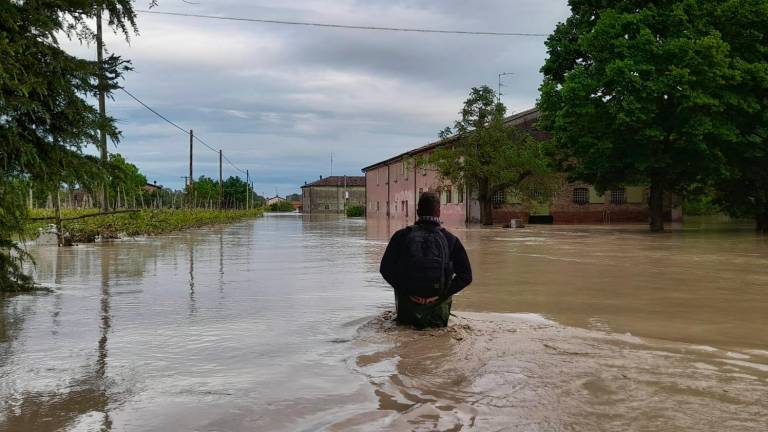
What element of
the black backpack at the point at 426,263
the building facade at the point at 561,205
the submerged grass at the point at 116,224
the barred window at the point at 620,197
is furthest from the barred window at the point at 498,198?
the black backpack at the point at 426,263

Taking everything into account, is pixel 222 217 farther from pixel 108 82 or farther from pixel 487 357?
pixel 487 357

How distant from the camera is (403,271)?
648 cm

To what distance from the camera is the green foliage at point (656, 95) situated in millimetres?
25594

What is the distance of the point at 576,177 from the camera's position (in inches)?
1304

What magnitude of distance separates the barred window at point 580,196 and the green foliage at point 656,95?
16.3m

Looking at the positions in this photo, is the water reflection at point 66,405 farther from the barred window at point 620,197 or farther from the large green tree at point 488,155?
the barred window at point 620,197

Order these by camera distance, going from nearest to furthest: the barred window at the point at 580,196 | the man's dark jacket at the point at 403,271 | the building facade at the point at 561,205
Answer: the man's dark jacket at the point at 403,271 → the building facade at the point at 561,205 → the barred window at the point at 580,196

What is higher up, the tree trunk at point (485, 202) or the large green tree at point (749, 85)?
the large green tree at point (749, 85)

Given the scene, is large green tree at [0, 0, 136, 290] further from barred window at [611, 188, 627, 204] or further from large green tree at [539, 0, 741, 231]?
barred window at [611, 188, 627, 204]

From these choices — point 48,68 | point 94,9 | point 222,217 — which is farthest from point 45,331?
point 222,217

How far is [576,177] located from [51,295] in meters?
27.9

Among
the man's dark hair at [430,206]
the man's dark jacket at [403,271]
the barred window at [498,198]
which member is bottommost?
the man's dark jacket at [403,271]

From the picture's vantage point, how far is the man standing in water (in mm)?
6402

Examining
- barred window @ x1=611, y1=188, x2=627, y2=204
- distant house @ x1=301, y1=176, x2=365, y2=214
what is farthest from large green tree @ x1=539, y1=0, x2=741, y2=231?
distant house @ x1=301, y1=176, x2=365, y2=214
